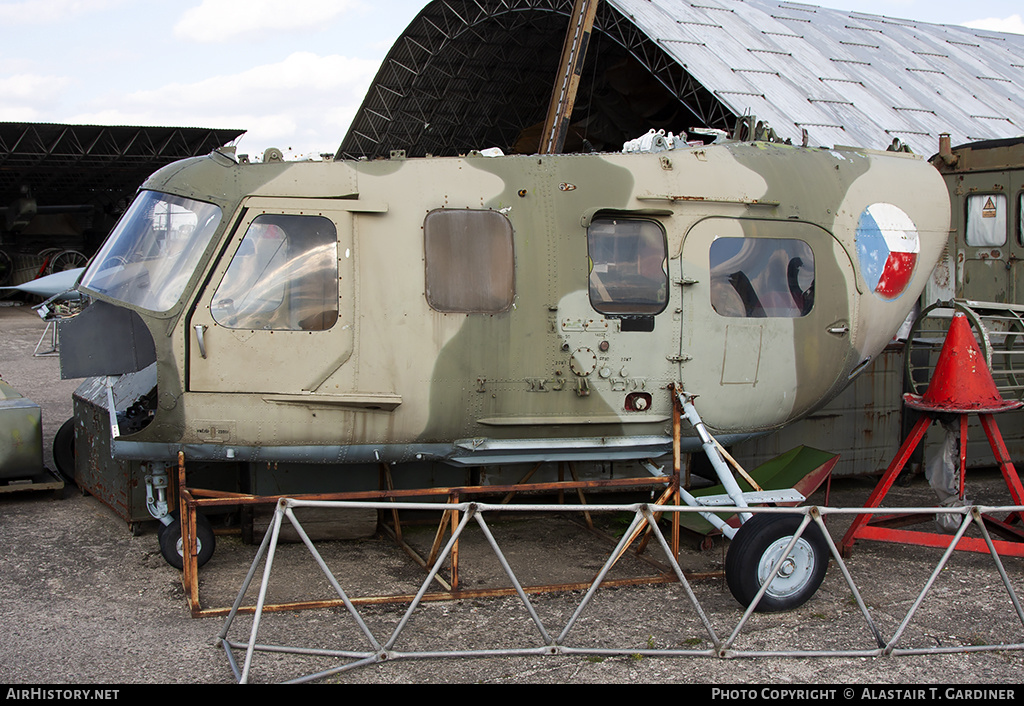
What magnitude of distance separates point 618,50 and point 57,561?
→ 19200mm

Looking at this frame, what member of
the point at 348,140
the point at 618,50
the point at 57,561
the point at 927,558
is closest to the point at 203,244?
the point at 57,561

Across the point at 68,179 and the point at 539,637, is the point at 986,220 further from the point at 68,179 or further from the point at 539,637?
the point at 68,179

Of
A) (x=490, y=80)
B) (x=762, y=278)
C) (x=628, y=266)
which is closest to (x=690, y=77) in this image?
(x=490, y=80)

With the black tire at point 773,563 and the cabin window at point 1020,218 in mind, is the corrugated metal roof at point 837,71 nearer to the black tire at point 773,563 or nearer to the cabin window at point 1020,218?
the cabin window at point 1020,218

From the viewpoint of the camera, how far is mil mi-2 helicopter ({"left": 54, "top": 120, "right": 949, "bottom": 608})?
5.93 metres

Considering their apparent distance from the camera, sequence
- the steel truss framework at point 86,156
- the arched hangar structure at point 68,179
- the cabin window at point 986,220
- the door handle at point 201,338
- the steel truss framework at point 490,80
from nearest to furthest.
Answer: the door handle at point 201,338 < the cabin window at point 986,220 < the steel truss framework at point 490,80 < the steel truss framework at point 86,156 < the arched hangar structure at point 68,179

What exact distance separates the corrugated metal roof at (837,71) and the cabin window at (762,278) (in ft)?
32.9

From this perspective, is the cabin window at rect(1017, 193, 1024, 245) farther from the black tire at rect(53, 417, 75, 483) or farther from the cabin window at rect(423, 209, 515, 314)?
the black tire at rect(53, 417, 75, 483)

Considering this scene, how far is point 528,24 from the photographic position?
22484mm

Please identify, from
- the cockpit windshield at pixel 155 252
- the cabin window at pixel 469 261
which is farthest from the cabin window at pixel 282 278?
the cabin window at pixel 469 261

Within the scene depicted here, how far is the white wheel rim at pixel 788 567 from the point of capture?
570 centimetres

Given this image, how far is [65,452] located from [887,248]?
8217 millimetres

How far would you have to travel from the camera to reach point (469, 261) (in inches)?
244

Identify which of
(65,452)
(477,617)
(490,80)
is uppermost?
(490,80)
